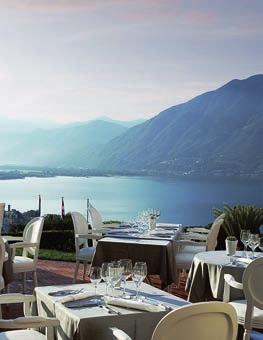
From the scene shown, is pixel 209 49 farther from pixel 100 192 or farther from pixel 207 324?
pixel 207 324

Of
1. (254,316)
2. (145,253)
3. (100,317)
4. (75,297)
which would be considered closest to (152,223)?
(145,253)

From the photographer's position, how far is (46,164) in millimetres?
17938

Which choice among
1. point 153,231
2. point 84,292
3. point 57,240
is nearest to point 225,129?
point 57,240

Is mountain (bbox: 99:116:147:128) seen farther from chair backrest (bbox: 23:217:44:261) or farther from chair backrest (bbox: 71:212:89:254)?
chair backrest (bbox: 23:217:44:261)

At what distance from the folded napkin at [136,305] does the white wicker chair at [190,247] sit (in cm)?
319

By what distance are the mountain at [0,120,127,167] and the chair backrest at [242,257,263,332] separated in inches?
478

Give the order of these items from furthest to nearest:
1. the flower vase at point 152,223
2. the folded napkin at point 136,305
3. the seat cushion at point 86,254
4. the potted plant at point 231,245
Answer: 1. the flower vase at point 152,223
2. the seat cushion at point 86,254
3. the potted plant at point 231,245
4. the folded napkin at point 136,305

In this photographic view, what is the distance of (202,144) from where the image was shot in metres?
18.0

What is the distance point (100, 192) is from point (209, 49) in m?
4.52

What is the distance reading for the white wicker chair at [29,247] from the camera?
6543 millimetres

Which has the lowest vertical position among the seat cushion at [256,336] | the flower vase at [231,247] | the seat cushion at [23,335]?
the seat cushion at [256,336]

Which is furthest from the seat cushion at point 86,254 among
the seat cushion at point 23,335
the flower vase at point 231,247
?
the seat cushion at point 23,335

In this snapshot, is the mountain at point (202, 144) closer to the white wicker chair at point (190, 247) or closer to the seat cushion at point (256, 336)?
the white wicker chair at point (190, 247)

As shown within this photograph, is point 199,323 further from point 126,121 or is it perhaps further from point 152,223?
point 126,121
